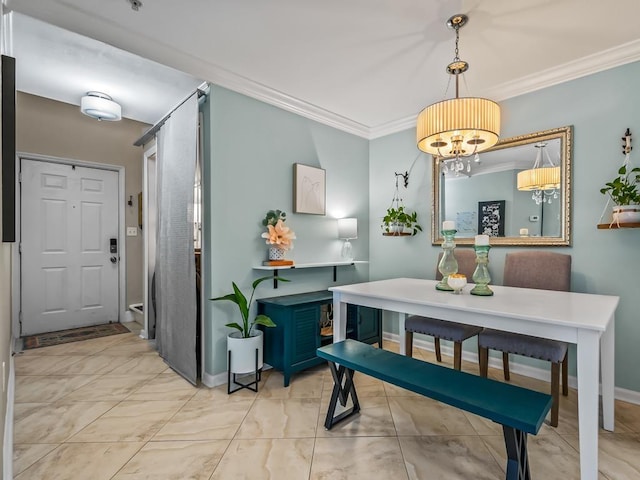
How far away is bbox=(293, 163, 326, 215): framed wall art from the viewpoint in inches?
121

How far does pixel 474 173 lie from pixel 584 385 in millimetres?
2120

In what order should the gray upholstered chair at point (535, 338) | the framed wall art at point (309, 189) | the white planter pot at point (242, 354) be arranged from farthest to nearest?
the framed wall art at point (309, 189) → the white planter pot at point (242, 354) → the gray upholstered chair at point (535, 338)

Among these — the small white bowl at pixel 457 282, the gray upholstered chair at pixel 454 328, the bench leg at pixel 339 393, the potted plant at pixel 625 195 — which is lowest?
the bench leg at pixel 339 393

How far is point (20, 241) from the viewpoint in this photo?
3645mm

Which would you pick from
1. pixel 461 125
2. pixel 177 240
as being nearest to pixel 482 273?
pixel 461 125

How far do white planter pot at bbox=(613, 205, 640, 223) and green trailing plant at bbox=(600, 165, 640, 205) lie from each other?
7 cm

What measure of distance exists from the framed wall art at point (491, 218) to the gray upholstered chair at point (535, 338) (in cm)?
27

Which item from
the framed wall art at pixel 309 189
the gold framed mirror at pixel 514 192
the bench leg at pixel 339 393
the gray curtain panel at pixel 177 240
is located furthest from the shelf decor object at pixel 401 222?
the gray curtain panel at pixel 177 240

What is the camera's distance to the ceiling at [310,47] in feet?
6.07

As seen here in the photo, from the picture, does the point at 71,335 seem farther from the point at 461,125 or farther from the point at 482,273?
the point at 461,125

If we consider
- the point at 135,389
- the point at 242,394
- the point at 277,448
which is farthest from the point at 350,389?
the point at 135,389

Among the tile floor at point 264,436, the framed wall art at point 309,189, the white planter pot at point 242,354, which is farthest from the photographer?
the framed wall art at point 309,189

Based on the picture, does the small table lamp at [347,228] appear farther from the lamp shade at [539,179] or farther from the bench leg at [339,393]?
the bench leg at [339,393]

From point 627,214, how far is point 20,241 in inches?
218
